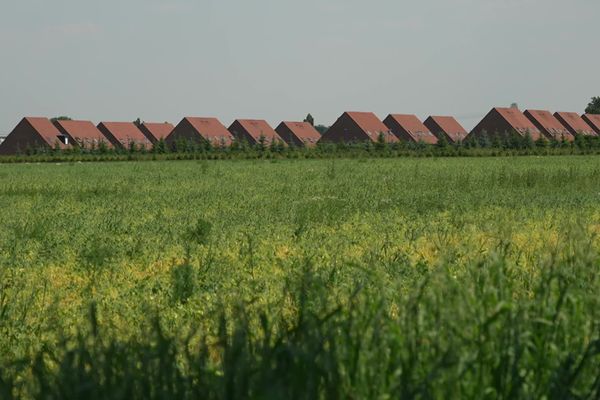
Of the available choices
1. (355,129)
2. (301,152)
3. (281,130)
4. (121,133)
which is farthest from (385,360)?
(281,130)

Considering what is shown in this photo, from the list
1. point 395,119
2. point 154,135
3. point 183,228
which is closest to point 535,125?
point 395,119

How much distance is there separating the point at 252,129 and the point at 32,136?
28.0m

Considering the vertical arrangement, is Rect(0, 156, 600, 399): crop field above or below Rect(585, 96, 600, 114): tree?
below

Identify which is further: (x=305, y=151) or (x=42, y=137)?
(x=42, y=137)

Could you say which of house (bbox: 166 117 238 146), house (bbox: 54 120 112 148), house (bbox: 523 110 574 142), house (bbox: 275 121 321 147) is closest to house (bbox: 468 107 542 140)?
house (bbox: 523 110 574 142)

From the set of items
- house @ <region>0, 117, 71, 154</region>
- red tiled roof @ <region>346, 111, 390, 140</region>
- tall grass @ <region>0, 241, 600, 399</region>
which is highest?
red tiled roof @ <region>346, 111, 390, 140</region>

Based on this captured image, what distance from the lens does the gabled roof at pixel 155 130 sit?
354 feet

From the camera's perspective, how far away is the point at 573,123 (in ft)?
399

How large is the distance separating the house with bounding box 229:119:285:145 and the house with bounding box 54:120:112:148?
1742 cm

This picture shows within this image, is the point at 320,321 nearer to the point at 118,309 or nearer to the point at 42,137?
the point at 118,309

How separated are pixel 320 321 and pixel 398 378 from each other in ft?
1.37

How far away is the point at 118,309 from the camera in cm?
688

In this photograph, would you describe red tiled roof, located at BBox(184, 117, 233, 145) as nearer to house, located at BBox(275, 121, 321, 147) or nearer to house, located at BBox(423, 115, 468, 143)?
house, located at BBox(275, 121, 321, 147)

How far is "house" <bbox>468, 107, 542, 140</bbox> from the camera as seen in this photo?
341ft
